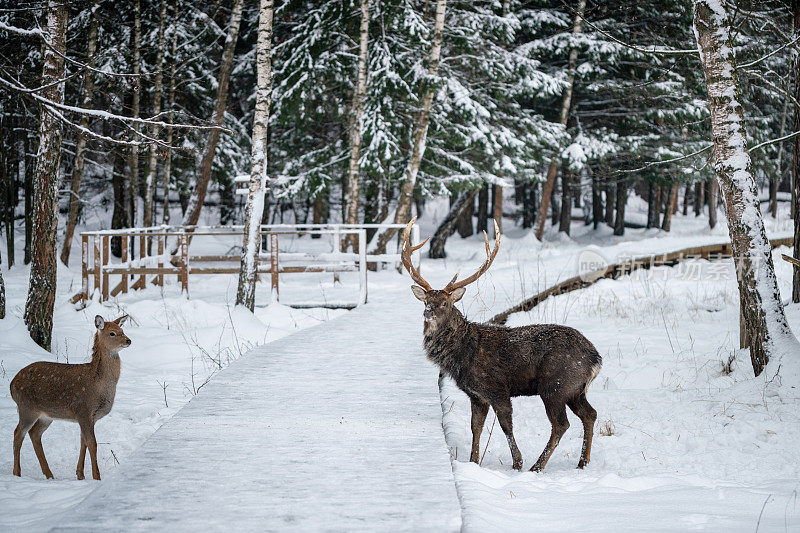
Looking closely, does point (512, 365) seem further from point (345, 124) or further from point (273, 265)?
point (345, 124)

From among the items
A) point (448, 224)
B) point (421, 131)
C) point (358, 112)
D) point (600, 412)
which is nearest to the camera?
point (600, 412)

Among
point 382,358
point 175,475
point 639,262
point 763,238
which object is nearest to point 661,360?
point 763,238

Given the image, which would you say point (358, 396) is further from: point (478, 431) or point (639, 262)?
point (639, 262)

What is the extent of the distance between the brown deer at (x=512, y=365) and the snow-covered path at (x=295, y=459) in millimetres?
463

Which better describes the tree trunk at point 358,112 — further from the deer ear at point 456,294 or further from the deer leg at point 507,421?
the deer leg at point 507,421

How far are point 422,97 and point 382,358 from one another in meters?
10.8

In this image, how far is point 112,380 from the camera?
5203 mm

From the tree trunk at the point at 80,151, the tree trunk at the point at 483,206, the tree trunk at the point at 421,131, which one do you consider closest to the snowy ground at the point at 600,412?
the tree trunk at the point at 421,131

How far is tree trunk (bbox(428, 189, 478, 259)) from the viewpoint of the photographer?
2203 cm

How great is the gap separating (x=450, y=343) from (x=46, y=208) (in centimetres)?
605

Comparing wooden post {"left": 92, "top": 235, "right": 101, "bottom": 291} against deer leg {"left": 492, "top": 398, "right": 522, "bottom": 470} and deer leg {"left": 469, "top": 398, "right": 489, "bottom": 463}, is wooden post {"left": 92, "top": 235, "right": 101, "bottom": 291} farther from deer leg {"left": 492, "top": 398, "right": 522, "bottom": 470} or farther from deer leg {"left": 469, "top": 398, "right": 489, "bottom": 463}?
deer leg {"left": 492, "top": 398, "right": 522, "bottom": 470}

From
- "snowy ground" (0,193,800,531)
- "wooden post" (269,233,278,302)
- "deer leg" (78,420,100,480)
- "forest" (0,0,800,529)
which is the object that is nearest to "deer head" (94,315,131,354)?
"deer leg" (78,420,100,480)

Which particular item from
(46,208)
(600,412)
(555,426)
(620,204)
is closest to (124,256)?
(46,208)

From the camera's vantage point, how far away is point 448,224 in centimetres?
2259
